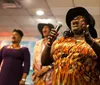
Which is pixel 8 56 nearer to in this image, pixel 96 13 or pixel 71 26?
pixel 71 26

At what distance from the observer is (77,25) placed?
1.60m

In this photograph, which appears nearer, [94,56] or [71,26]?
[94,56]

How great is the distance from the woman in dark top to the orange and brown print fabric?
1410mm

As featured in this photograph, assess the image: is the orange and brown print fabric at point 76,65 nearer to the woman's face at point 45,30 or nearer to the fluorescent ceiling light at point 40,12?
the woman's face at point 45,30

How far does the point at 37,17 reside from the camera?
5.41 m

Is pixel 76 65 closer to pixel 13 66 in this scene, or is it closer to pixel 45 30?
pixel 13 66

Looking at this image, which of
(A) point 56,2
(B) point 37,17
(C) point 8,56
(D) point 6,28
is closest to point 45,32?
(C) point 8,56

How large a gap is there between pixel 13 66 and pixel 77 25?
145 centimetres

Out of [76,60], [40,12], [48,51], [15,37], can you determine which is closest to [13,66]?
[15,37]

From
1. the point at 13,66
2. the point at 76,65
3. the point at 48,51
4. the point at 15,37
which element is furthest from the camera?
the point at 15,37

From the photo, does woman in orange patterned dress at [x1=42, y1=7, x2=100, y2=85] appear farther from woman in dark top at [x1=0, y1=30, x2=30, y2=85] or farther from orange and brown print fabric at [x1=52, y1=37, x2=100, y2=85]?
woman in dark top at [x1=0, y1=30, x2=30, y2=85]

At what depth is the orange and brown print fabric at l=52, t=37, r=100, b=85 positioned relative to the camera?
4.75 feet

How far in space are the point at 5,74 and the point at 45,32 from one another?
27.7 inches

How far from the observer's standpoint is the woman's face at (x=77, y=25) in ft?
5.21
